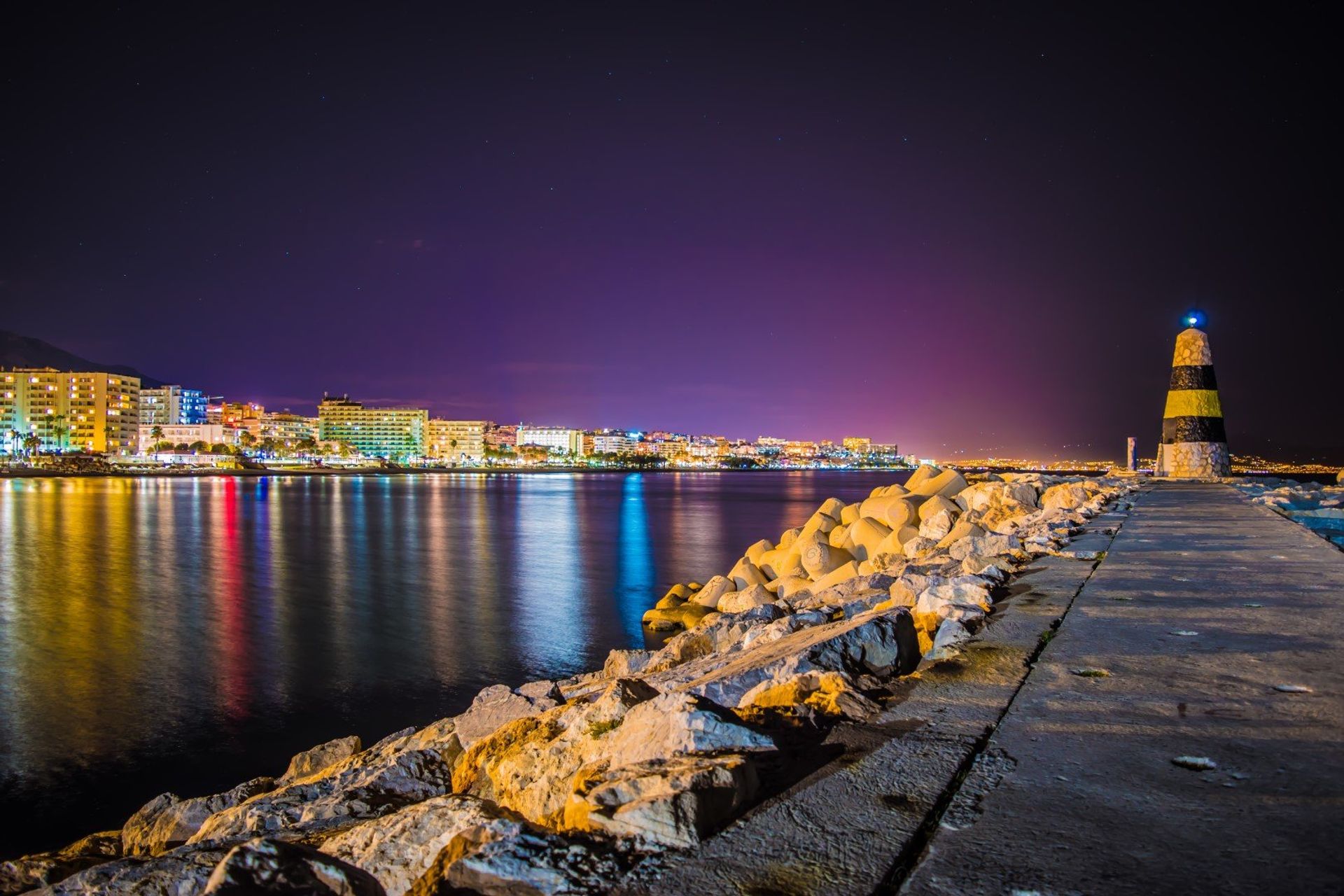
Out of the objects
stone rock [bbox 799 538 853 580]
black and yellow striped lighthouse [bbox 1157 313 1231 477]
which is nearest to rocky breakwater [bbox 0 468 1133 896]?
stone rock [bbox 799 538 853 580]

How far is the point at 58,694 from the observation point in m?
11.7

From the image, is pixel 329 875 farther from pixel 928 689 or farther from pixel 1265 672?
pixel 1265 672

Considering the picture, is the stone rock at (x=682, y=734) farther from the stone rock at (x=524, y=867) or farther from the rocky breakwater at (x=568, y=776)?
the stone rock at (x=524, y=867)

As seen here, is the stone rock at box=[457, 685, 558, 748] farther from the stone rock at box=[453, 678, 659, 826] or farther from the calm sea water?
the calm sea water

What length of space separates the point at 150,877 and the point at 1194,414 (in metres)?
28.1

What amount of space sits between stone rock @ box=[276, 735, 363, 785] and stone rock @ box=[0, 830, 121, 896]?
1253 millimetres

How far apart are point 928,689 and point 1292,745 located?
1271 millimetres

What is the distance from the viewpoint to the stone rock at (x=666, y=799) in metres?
2.20

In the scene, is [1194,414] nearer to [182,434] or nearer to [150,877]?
[150,877]

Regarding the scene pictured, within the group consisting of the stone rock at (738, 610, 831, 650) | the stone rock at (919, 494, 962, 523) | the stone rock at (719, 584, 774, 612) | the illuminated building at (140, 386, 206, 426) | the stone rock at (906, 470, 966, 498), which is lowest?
the stone rock at (719, 584, 774, 612)

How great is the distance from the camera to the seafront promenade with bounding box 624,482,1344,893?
1945 millimetres

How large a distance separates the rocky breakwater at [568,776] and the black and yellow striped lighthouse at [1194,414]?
1930cm

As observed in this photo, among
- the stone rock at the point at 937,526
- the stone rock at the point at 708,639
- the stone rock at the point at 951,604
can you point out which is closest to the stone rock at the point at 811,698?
the stone rock at the point at 951,604

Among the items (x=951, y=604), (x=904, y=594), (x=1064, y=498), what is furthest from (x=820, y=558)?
(x=951, y=604)
